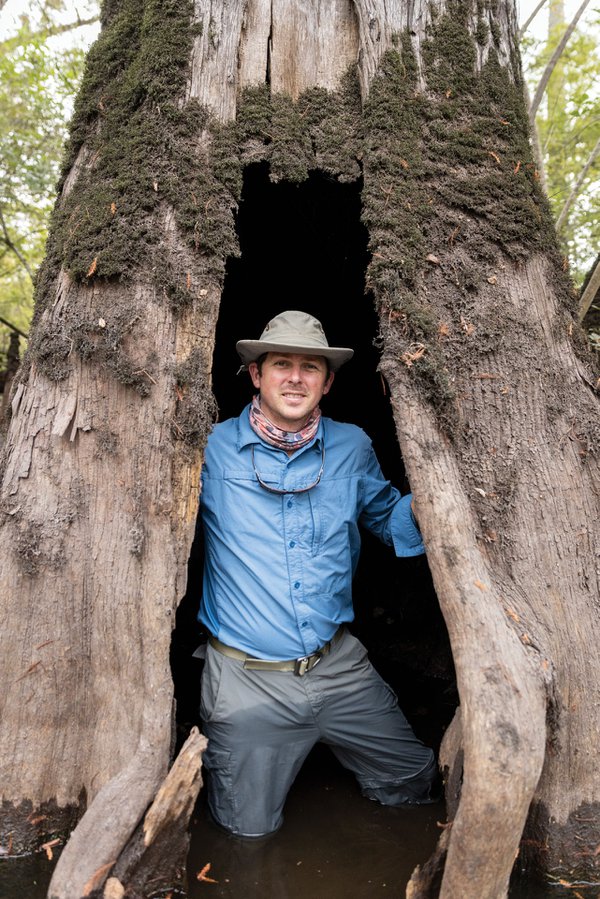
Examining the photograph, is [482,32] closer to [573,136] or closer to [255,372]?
[255,372]

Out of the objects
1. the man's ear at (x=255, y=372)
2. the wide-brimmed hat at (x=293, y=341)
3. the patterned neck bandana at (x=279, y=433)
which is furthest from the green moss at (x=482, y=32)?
the patterned neck bandana at (x=279, y=433)

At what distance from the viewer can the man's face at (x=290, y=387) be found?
3.46 metres

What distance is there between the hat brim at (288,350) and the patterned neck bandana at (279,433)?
27 centimetres

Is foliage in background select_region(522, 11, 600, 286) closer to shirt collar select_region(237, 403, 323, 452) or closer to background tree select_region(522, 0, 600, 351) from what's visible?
background tree select_region(522, 0, 600, 351)

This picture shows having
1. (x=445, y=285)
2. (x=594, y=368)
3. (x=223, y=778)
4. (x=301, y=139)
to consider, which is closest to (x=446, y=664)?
(x=223, y=778)

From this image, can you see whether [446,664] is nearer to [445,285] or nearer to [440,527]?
[440,527]

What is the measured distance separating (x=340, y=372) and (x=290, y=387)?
2431 mm

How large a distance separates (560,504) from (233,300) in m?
3.41

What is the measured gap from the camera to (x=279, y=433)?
136 inches

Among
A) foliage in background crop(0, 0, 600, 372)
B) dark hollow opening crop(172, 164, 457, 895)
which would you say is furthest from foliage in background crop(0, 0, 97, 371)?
dark hollow opening crop(172, 164, 457, 895)

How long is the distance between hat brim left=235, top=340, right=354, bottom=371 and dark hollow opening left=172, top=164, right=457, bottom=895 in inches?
52.2

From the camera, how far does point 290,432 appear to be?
137 inches

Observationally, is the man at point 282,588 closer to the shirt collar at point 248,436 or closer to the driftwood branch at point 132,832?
the shirt collar at point 248,436

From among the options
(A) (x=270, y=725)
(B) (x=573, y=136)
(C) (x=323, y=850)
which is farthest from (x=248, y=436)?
(B) (x=573, y=136)
